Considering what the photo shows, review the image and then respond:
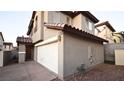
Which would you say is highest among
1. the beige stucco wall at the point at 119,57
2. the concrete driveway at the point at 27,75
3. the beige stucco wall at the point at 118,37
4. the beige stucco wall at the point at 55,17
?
the beige stucco wall at the point at 55,17

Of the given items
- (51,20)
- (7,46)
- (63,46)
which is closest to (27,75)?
(63,46)

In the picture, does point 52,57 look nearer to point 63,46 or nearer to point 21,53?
point 63,46

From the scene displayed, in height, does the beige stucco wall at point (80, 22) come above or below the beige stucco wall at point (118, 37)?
above

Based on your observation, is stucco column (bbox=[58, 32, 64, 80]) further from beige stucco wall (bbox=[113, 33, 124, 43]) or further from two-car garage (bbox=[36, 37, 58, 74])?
beige stucco wall (bbox=[113, 33, 124, 43])

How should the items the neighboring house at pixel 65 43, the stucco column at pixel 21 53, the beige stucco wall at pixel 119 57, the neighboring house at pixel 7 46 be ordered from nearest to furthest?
the neighboring house at pixel 65 43 < the beige stucco wall at pixel 119 57 < the stucco column at pixel 21 53 < the neighboring house at pixel 7 46

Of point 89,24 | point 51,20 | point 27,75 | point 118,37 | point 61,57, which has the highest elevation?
point 89,24

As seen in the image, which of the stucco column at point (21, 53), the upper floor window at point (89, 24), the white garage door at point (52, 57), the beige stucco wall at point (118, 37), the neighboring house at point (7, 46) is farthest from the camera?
the neighboring house at point (7, 46)

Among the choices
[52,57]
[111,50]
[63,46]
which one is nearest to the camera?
[63,46]

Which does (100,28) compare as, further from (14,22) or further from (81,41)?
(14,22)

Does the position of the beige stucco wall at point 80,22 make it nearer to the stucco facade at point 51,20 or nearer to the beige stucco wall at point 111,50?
the stucco facade at point 51,20

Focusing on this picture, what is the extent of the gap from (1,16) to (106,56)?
10828 mm

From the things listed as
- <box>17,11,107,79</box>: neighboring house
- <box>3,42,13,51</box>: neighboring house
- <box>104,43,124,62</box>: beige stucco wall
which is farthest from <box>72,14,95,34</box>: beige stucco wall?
<box>3,42,13,51</box>: neighboring house

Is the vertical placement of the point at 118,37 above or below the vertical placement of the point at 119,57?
above

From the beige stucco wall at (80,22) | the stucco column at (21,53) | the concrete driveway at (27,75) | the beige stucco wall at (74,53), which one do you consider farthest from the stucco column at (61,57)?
the stucco column at (21,53)
